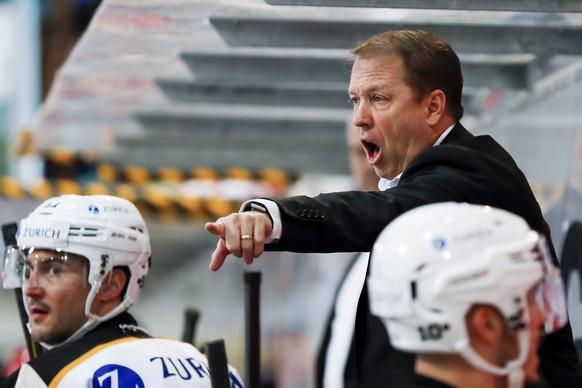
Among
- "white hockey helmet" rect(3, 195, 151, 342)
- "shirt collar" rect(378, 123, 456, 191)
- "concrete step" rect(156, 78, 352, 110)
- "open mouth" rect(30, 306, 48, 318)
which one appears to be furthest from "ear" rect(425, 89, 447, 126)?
"concrete step" rect(156, 78, 352, 110)

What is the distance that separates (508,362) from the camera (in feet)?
10.1

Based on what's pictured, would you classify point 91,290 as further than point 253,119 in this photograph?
No

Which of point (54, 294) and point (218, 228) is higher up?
point (218, 228)

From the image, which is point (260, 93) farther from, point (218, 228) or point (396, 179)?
point (218, 228)

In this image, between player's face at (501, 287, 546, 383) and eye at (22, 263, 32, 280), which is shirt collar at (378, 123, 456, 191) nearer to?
player's face at (501, 287, 546, 383)

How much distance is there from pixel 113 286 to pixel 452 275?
9.68 ft

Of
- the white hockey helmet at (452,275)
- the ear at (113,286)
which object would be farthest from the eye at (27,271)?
the white hockey helmet at (452,275)

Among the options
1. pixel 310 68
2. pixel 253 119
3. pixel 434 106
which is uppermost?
pixel 434 106

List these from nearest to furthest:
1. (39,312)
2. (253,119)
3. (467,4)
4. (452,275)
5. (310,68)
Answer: (452,275), (467,4), (39,312), (310,68), (253,119)

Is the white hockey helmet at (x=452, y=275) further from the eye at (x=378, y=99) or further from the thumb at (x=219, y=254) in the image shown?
the eye at (x=378, y=99)

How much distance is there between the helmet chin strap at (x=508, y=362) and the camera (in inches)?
119

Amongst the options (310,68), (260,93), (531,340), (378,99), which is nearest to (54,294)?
(378,99)

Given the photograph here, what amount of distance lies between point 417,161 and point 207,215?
8.58 meters

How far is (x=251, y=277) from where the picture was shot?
5355 millimetres
